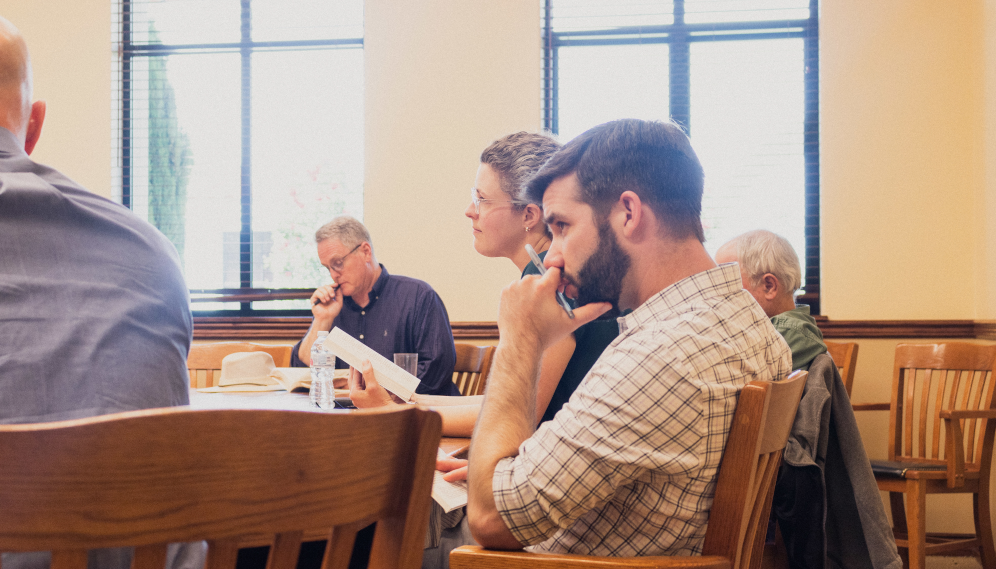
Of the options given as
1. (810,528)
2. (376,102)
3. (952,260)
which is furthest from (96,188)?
(952,260)

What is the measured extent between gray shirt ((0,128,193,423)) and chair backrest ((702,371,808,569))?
744 millimetres

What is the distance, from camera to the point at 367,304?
3260 mm

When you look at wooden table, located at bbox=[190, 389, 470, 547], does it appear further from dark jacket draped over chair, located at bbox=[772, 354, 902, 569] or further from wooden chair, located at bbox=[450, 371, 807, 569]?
dark jacket draped over chair, located at bbox=[772, 354, 902, 569]

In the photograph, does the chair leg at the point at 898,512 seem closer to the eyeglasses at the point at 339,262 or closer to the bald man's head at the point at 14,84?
the eyeglasses at the point at 339,262

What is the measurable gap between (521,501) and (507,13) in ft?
11.3

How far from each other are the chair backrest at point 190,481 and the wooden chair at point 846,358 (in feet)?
10.5

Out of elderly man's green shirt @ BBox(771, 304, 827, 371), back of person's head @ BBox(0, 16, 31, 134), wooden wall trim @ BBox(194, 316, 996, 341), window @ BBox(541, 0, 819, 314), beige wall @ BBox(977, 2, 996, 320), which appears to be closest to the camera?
back of person's head @ BBox(0, 16, 31, 134)

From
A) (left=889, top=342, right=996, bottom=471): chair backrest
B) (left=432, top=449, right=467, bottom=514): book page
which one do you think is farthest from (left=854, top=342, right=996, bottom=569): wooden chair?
(left=432, top=449, right=467, bottom=514): book page

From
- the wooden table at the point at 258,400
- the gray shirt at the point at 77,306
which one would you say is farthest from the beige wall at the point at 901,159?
the gray shirt at the point at 77,306

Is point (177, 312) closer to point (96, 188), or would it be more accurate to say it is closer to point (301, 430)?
point (301, 430)

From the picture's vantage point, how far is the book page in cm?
129

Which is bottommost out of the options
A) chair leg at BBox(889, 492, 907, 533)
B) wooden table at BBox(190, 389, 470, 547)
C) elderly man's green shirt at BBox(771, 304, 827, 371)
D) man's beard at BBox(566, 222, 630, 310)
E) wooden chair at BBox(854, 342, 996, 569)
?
chair leg at BBox(889, 492, 907, 533)

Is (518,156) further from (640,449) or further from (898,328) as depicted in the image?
(898,328)

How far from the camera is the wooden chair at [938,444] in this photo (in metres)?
2.90
